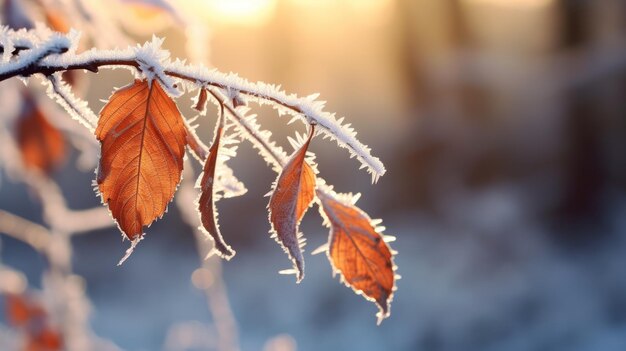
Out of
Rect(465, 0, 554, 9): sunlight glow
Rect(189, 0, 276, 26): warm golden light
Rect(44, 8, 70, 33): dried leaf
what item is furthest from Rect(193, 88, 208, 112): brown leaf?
Rect(465, 0, 554, 9): sunlight glow

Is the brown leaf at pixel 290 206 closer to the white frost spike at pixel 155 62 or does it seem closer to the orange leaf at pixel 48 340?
the white frost spike at pixel 155 62

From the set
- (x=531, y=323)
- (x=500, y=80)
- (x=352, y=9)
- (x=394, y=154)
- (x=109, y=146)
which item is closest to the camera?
(x=109, y=146)

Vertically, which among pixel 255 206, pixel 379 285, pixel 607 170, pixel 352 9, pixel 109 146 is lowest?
pixel 379 285

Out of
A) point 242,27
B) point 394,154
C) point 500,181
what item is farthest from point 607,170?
point 242,27

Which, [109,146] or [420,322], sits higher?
[420,322]

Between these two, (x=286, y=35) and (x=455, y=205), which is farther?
(x=286, y=35)

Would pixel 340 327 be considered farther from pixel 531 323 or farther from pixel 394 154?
pixel 394 154

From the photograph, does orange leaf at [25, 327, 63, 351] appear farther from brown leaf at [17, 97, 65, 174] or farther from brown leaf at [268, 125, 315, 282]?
brown leaf at [268, 125, 315, 282]
